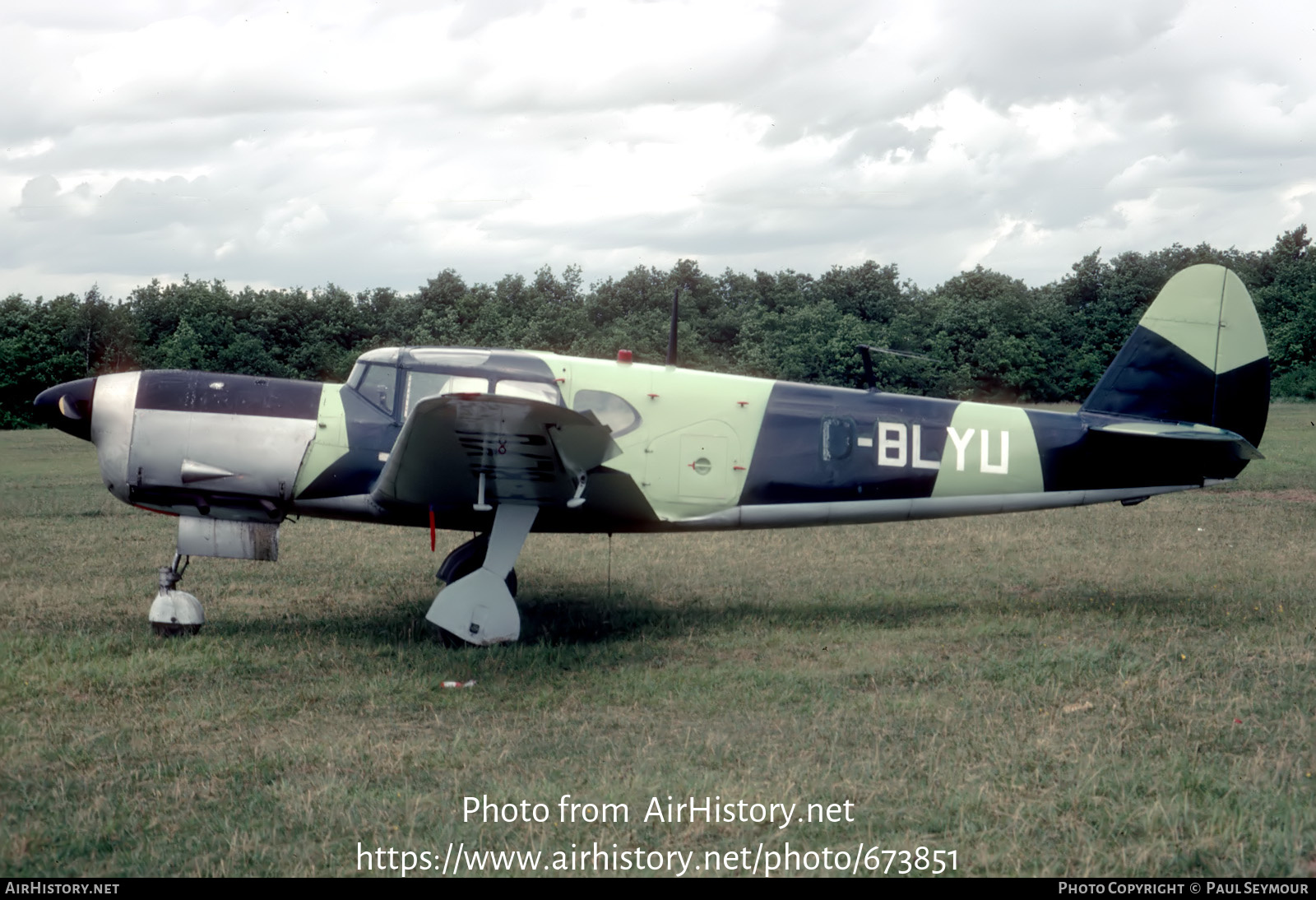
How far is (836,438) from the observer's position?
8273 mm

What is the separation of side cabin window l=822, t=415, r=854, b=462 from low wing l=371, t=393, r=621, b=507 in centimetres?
189

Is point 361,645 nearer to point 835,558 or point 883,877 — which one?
point 883,877

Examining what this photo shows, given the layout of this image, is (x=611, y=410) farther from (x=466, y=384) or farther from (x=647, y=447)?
(x=466, y=384)

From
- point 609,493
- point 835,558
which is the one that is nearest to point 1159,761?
point 609,493

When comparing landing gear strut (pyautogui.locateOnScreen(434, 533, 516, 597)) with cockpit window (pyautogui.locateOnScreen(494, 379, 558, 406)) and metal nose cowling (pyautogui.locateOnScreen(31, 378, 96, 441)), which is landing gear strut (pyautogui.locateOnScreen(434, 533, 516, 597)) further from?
metal nose cowling (pyautogui.locateOnScreen(31, 378, 96, 441))

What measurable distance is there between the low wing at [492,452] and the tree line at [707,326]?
19101 mm

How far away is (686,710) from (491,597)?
6.70ft

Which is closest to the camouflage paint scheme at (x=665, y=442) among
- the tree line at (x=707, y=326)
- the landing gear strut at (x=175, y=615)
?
the landing gear strut at (x=175, y=615)

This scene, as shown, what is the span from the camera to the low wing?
6445 mm

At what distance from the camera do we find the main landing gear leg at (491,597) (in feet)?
24.0

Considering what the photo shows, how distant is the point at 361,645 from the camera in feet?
24.6

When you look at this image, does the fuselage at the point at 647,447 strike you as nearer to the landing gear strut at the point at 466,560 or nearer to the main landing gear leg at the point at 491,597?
the landing gear strut at the point at 466,560

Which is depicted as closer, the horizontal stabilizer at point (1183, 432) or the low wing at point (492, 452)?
the low wing at point (492, 452)

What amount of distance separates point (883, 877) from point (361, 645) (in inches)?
190
